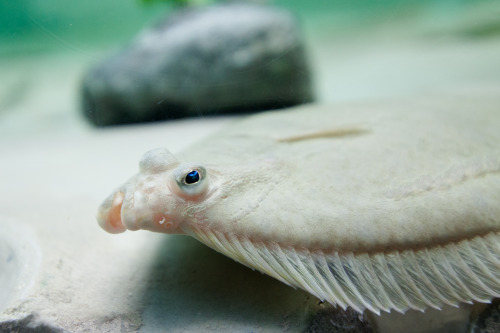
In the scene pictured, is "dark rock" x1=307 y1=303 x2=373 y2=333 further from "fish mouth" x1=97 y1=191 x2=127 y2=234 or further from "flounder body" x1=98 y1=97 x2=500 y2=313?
"fish mouth" x1=97 y1=191 x2=127 y2=234

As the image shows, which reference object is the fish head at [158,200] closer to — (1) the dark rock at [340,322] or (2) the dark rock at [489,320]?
(1) the dark rock at [340,322]

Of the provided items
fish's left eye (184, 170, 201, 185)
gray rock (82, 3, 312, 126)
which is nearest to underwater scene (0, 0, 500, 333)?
fish's left eye (184, 170, 201, 185)

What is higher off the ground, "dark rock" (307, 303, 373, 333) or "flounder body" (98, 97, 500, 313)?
"flounder body" (98, 97, 500, 313)

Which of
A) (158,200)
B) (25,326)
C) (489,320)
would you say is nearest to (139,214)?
(158,200)

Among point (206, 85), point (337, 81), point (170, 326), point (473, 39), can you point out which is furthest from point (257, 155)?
point (473, 39)

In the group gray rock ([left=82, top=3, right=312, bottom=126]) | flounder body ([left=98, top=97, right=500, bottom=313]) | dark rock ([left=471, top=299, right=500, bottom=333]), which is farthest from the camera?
gray rock ([left=82, top=3, right=312, bottom=126])

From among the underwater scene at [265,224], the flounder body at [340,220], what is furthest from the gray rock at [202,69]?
the flounder body at [340,220]
